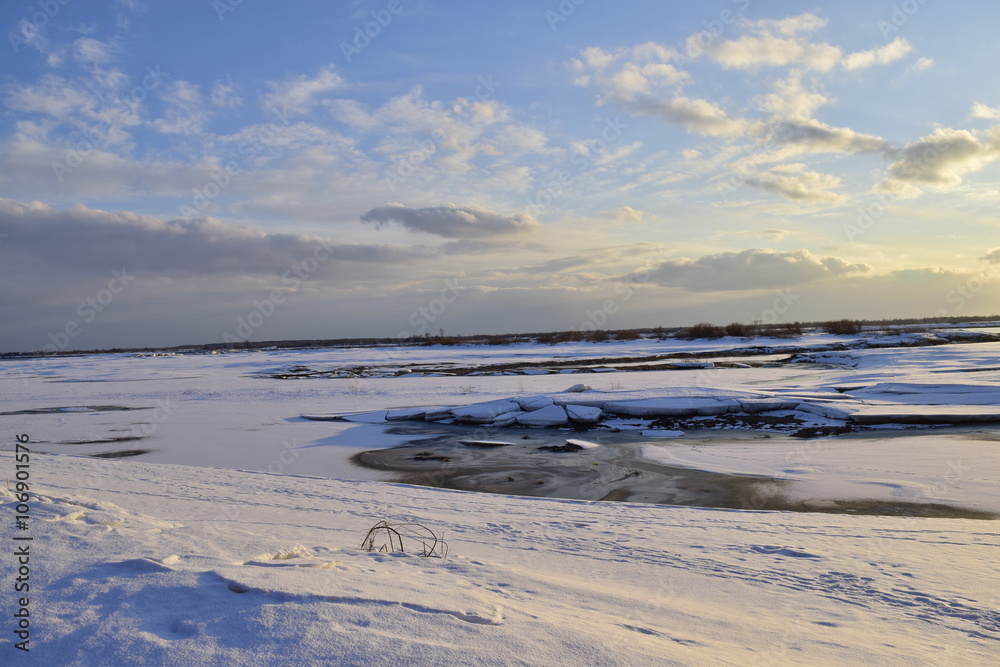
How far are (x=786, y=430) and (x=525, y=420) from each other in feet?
18.2

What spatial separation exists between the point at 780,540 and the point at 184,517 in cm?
537

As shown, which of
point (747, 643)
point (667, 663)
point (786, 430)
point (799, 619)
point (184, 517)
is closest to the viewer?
point (667, 663)

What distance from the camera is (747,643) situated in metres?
2.91

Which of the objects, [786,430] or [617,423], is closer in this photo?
[786,430]

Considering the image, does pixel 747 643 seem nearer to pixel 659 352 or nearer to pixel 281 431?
pixel 281 431

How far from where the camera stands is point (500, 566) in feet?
13.1

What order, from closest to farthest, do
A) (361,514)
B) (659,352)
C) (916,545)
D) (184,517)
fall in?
A: (916,545)
(184,517)
(361,514)
(659,352)

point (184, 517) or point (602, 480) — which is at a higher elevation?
point (184, 517)

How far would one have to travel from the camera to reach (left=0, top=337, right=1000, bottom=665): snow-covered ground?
2.43 m

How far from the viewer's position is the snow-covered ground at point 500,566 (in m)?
2.43

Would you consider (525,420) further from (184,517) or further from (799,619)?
(799,619)

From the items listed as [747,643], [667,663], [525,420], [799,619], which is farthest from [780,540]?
[525,420]

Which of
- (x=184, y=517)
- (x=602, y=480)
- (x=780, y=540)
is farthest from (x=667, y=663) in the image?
(x=602, y=480)

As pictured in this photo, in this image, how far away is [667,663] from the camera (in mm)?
2381
